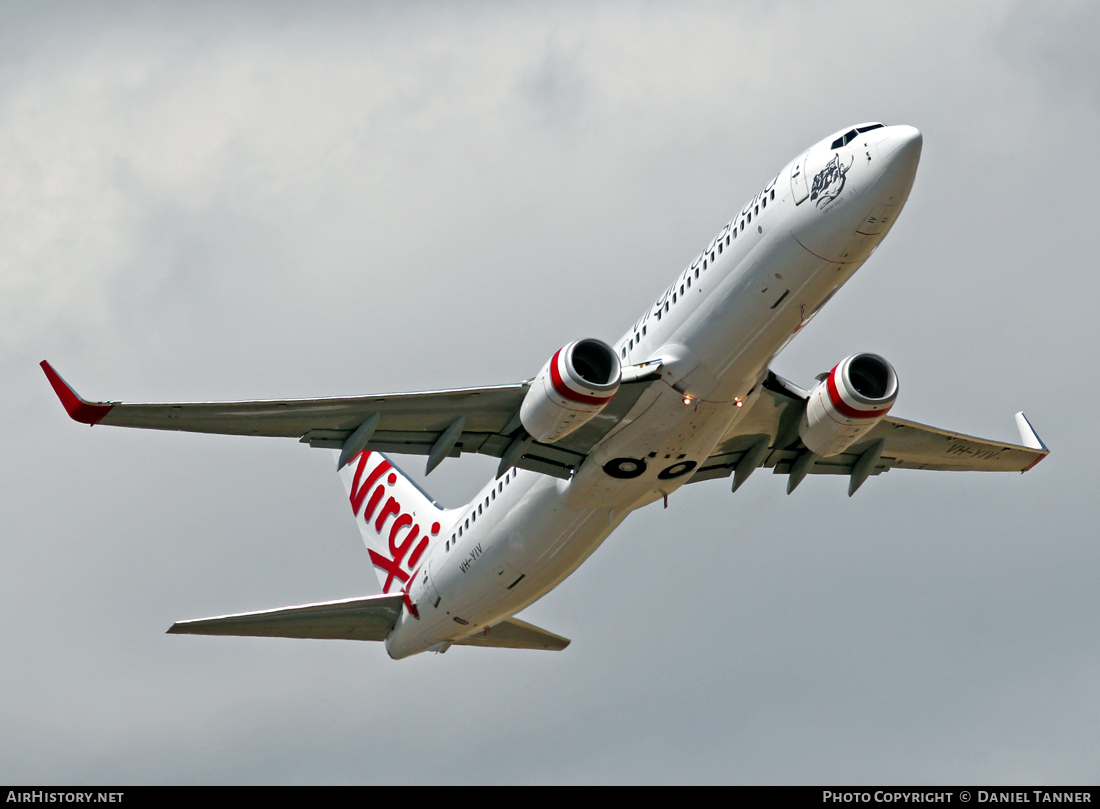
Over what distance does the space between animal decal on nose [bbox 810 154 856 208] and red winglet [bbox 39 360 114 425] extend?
16.1m

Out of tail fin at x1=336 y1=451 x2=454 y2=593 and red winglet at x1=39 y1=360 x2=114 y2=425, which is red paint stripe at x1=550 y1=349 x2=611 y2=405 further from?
tail fin at x1=336 y1=451 x2=454 y2=593

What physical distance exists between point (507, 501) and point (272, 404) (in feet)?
28.3

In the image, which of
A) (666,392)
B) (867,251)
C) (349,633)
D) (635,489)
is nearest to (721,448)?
(635,489)

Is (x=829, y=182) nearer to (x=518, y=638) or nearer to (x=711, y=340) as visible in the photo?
(x=711, y=340)

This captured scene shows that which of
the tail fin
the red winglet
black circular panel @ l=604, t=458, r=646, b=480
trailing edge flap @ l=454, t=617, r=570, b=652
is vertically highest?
the tail fin

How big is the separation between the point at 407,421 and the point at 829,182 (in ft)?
39.1

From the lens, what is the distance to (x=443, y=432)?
37156 millimetres

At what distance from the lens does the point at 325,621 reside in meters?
44.2

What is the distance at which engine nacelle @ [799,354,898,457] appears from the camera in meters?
36.1

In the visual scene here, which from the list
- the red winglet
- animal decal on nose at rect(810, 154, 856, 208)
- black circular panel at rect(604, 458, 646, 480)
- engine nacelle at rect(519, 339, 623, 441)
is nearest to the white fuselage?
animal decal on nose at rect(810, 154, 856, 208)

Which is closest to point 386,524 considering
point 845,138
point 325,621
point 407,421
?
point 325,621

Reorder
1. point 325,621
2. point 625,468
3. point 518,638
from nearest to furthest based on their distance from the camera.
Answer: point 625,468, point 325,621, point 518,638

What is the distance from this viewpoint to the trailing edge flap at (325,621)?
41.7 m
